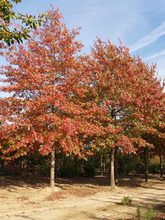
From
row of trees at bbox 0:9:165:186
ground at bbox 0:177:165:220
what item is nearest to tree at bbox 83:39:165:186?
row of trees at bbox 0:9:165:186

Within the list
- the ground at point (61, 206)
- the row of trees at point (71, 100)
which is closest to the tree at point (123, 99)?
the row of trees at point (71, 100)

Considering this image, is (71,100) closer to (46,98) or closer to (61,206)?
(46,98)

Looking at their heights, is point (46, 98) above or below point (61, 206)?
above

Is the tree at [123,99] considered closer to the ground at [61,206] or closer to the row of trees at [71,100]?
the row of trees at [71,100]

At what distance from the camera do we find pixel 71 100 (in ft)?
65.5

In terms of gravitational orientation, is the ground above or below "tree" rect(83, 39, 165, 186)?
below

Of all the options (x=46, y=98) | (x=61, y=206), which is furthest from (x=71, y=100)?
(x=61, y=206)

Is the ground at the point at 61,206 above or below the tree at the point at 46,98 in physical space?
below

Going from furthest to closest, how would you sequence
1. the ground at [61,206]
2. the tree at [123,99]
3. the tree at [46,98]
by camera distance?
the tree at [123,99], the tree at [46,98], the ground at [61,206]

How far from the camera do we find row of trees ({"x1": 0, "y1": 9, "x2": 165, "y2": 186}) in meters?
17.3

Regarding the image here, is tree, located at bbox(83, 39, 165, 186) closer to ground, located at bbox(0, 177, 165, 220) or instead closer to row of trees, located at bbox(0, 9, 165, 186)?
row of trees, located at bbox(0, 9, 165, 186)

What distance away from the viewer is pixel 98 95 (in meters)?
22.0

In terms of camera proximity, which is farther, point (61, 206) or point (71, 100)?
point (71, 100)

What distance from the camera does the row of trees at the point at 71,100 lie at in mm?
17266
